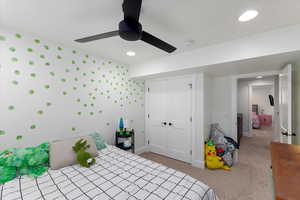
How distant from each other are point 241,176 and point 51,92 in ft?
12.0

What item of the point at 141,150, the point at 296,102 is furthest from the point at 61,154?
the point at 296,102

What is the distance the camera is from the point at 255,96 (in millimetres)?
7711

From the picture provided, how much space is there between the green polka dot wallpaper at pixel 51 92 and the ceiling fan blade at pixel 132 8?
166cm

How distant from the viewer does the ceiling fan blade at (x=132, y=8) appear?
3.02 feet

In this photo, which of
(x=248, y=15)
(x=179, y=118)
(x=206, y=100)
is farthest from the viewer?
(x=179, y=118)

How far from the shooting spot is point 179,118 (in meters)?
3.00

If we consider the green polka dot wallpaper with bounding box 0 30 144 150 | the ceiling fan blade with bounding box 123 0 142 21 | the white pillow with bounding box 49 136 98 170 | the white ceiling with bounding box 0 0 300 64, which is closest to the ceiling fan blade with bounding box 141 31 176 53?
the ceiling fan blade with bounding box 123 0 142 21

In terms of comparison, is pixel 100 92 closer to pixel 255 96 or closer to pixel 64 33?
pixel 64 33

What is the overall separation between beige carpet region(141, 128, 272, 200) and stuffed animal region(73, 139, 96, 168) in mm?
1830

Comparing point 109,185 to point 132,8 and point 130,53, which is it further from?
point 130,53

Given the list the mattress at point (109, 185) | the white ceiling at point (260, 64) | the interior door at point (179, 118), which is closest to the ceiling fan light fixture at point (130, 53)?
the white ceiling at point (260, 64)

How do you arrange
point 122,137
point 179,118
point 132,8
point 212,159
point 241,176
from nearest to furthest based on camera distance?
point 132,8, point 241,176, point 212,159, point 122,137, point 179,118

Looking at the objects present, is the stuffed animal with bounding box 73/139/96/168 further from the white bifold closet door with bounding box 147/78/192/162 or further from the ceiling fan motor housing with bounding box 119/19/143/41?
the white bifold closet door with bounding box 147/78/192/162

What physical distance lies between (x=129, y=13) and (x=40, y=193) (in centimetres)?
178
